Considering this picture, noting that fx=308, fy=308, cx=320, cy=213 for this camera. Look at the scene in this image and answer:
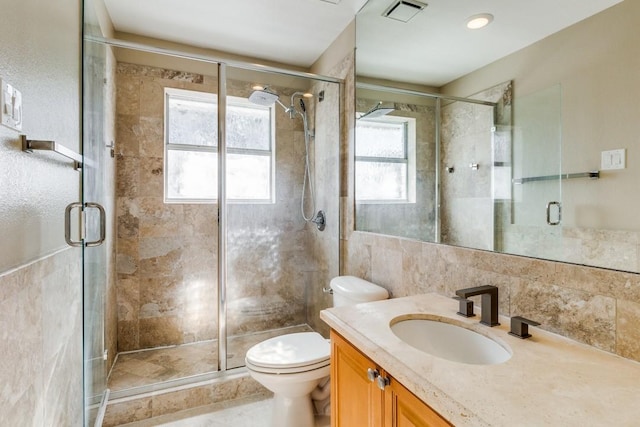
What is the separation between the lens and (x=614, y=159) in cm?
90

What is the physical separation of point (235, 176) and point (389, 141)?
115 cm

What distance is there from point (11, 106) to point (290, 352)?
4.97 feet

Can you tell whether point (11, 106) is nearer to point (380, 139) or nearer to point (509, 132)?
point (509, 132)

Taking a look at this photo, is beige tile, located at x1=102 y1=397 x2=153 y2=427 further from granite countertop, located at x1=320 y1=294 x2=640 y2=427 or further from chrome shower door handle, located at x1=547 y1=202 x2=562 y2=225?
chrome shower door handle, located at x1=547 y1=202 x2=562 y2=225

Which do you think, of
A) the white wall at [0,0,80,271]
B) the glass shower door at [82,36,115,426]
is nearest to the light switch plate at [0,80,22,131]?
the white wall at [0,0,80,271]

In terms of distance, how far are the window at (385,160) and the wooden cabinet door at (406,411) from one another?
1213 millimetres

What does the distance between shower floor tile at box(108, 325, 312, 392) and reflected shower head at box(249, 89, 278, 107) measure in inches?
71.9

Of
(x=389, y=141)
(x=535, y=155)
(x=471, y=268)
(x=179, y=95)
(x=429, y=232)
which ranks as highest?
(x=179, y=95)

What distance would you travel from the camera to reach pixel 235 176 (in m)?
2.32

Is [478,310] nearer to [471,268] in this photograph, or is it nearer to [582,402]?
[471,268]

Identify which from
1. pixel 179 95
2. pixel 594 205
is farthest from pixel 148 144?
pixel 594 205

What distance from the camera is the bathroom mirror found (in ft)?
2.94

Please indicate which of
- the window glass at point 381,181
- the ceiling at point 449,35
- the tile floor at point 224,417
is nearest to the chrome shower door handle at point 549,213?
the ceiling at point 449,35

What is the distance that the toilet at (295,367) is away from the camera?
157 cm
